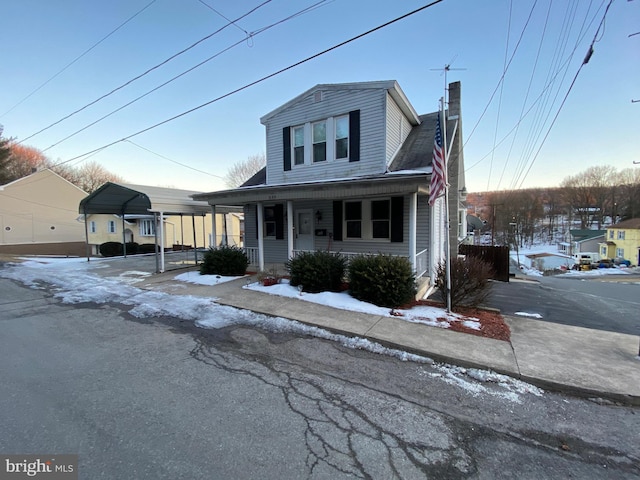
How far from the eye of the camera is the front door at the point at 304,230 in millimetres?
10773

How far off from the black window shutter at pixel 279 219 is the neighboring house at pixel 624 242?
48044 millimetres

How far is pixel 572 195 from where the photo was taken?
61.8 m

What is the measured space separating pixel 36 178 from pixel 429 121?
30691 millimetres

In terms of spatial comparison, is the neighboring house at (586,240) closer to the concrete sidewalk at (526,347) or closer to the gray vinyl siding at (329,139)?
the gray vinyl siding at (329,139)

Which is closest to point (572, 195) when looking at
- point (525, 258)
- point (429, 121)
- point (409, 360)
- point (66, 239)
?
point (525, 258)

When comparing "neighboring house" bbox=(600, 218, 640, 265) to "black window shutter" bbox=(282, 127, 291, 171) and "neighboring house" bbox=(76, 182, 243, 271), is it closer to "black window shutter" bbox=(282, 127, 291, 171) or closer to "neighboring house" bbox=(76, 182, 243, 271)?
"black window shutter" bbox=(282, 127, 291, 171)

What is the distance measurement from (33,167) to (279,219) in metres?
30.9

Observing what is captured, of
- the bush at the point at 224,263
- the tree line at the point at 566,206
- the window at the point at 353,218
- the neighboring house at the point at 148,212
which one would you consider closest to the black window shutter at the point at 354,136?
the window at the point at 353,218

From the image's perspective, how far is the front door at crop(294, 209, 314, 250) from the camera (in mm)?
10773

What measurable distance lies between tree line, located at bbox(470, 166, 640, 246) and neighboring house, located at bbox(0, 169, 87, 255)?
57726 millimetres

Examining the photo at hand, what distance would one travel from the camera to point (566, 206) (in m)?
63.5

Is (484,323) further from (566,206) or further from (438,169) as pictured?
(566,206)

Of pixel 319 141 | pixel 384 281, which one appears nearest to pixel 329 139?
pixel 319 141

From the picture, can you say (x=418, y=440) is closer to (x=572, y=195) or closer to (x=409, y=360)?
(x=409, y=360)
